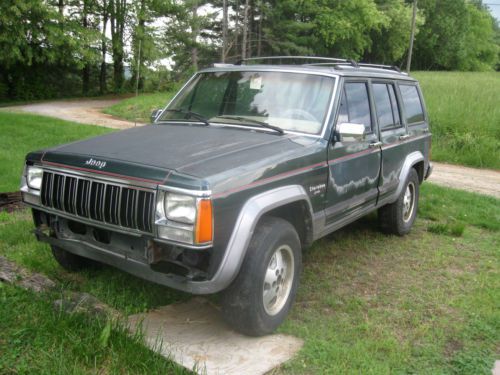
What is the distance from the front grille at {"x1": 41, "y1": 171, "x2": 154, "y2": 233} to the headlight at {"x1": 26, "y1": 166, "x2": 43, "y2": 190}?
0.09m

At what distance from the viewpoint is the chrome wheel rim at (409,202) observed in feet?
20.3

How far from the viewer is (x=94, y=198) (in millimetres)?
3328

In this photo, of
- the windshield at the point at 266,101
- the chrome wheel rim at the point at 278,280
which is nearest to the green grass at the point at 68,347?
the chrome wheel rim at the point at 278,280

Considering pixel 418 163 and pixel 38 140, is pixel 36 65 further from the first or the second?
pixel 418 163

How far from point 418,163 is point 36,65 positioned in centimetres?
3094

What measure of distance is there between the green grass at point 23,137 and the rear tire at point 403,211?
17.1ft

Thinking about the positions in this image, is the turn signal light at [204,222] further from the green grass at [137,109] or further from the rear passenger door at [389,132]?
the green grass at [137,109]

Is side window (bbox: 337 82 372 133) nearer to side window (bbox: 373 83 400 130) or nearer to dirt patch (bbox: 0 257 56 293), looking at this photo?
side window (bbox: 373 83 400 130)

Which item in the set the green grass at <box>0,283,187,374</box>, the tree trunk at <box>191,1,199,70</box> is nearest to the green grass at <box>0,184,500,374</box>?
the green grass at <box>0,283,187,374</box>

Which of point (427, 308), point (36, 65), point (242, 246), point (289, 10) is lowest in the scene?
point (427, 308)

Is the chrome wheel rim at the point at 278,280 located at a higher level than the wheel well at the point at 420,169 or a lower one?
lower

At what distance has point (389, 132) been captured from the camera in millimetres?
5379

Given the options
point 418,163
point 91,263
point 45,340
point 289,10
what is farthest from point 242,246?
point 289,10

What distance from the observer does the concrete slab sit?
10.3ft
